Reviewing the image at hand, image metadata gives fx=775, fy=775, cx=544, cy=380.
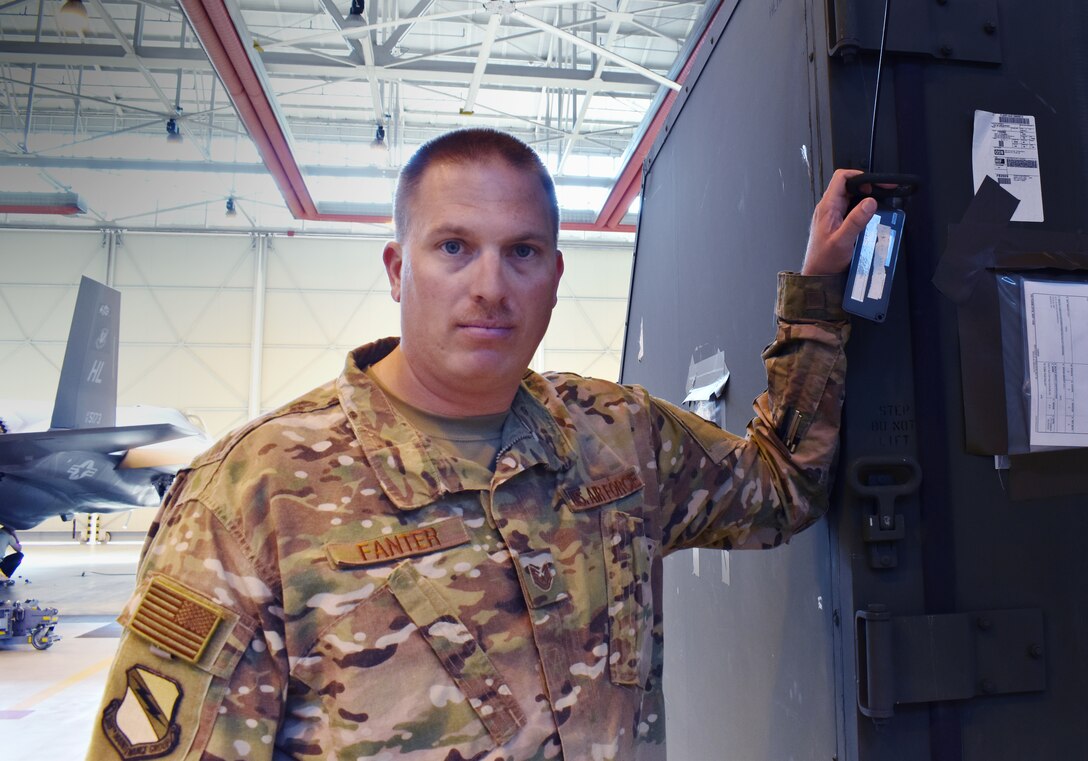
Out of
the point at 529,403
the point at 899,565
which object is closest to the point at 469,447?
the point at 529,403

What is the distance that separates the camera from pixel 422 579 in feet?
3.72

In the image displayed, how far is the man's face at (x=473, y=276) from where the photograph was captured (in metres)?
1.21

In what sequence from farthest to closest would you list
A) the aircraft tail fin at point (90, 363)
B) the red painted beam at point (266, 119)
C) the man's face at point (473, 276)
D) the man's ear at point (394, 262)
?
the aircraft tail fin at point (90, 363), the red painted beam at point (266, 119), the man's ear at point (394, 262), the man's face at point (473, 276)

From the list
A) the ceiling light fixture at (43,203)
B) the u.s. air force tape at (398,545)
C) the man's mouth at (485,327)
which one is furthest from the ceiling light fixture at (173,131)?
the u.s. air force tape at (398,545)

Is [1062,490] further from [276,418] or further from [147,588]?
[147,588]

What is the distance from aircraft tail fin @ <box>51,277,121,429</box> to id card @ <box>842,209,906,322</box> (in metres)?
9.83

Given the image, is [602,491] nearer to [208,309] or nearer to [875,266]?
[875,266]

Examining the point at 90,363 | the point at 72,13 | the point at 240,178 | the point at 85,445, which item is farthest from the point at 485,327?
the point at 240,178

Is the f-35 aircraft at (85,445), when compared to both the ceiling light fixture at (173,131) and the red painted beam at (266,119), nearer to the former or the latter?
the ceiling light fixture at (173,131)

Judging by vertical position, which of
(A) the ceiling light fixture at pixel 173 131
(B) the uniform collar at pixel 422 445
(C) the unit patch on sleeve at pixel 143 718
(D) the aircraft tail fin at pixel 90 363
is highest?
(A) the ceiling light fixture at pixel 173 131

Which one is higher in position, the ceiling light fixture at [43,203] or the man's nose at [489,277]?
the ceiling light fixture at [43,203]

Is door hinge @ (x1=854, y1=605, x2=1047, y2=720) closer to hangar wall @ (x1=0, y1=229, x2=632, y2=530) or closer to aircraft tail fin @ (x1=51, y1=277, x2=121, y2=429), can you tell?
aircraft tail fin @ (x1=51, y1=277, x2=121, y2=429)

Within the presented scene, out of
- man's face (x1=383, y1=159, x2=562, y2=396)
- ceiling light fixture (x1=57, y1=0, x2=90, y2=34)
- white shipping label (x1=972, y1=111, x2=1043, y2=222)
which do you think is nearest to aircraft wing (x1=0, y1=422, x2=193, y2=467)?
ceiling light fixture (x1=57, y1=0, x2=90, y2=34)

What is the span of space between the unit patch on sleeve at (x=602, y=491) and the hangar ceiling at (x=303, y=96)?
5047 millimetres
